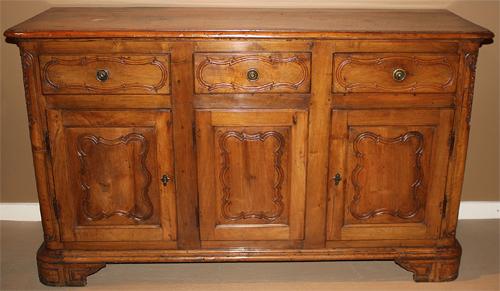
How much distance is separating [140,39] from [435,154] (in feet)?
3.72

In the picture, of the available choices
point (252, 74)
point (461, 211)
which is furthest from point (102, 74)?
point (461, 211)

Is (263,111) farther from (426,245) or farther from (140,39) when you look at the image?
(426,245)

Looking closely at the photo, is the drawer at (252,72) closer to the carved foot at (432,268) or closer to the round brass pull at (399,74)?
the round brass pull at (399,74)

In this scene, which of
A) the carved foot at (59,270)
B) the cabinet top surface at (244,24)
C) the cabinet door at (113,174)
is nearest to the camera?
the cabinet top surface at (244,24)

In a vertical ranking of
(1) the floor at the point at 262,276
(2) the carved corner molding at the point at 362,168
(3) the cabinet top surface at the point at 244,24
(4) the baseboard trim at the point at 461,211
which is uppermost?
(3) the cabinet top surface at the point at 244,24

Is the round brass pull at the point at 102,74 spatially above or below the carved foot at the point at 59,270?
above

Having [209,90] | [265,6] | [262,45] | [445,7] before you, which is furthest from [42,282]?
[445,7]

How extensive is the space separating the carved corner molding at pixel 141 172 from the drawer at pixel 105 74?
0.58ft

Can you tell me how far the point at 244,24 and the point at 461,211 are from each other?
1524 millimetres

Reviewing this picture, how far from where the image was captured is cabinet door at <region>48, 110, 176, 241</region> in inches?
85.7

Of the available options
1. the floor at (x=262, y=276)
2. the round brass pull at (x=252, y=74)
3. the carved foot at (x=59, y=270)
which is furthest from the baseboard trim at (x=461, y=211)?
the round brass pull at (x=252, y=74)

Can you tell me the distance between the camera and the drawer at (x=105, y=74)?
6.86ft

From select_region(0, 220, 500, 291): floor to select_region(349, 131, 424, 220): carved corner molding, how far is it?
31 centimetres

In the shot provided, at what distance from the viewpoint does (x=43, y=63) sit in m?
2.09
